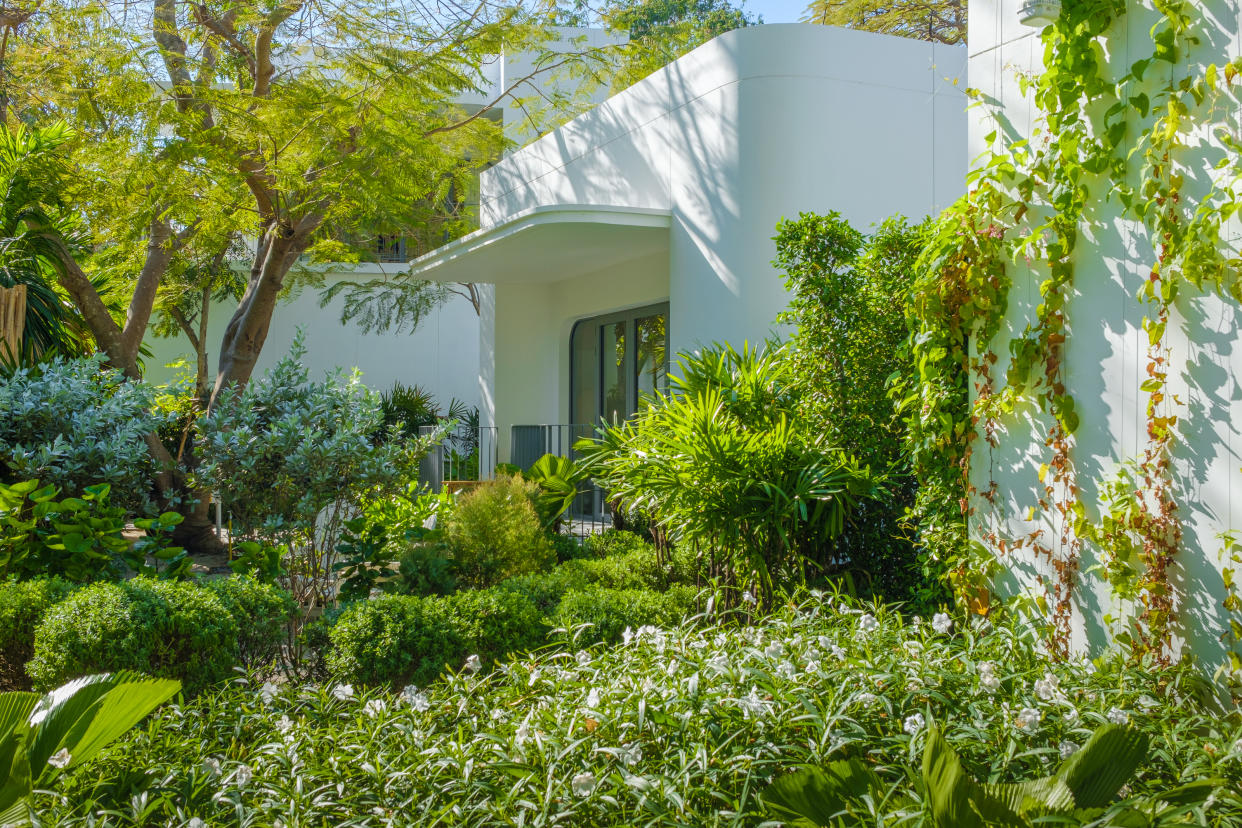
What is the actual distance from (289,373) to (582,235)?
11.5 ft

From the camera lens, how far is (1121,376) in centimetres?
393

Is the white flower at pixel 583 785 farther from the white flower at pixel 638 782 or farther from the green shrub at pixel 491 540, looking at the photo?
the green shrub at pixel 491 540

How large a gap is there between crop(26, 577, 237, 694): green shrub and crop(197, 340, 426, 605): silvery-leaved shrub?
1316mm

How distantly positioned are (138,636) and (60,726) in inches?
63.0

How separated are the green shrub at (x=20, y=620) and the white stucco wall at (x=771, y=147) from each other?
498 cm

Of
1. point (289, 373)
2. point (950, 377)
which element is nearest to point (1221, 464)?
point (950, 377)

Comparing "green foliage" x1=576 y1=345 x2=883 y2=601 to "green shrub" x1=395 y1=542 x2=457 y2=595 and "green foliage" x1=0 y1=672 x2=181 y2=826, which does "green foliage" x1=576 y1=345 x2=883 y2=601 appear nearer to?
"green shrub" x1=395 y1=542 x2=457 y2=595

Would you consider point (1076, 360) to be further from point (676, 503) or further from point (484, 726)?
point (484, 726)

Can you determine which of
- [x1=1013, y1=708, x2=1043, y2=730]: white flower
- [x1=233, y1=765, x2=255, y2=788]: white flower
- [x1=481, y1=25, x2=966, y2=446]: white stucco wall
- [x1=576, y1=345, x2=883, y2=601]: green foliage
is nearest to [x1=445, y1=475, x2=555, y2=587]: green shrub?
[x1=576, y1=345, x2=883, y2=601]: green foliage

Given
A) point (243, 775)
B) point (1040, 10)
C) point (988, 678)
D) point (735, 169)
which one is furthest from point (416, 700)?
point (735, 169)

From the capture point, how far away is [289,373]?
6.61 metres

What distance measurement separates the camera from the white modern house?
26.3 feet

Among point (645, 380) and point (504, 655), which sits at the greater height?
point (645, 380)

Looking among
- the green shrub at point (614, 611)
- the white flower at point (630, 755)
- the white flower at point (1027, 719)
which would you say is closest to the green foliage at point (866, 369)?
the green shrub at point (614, 611)
